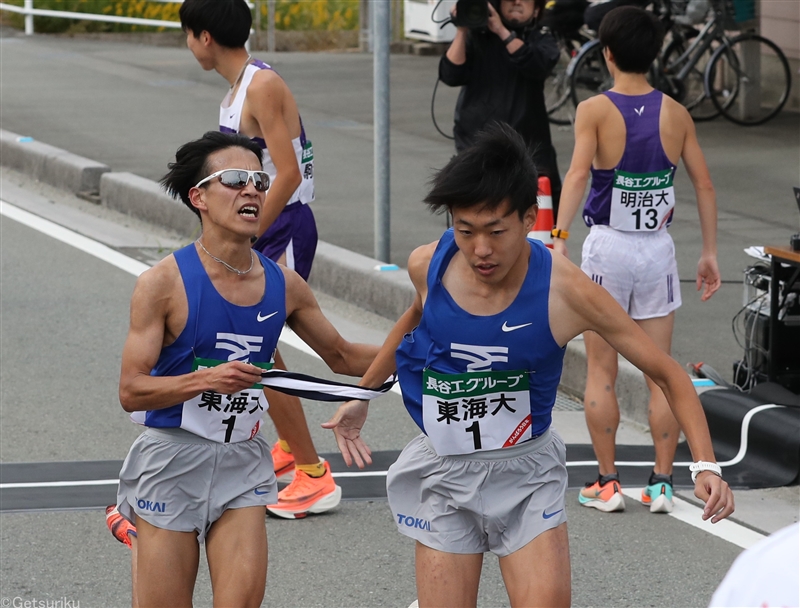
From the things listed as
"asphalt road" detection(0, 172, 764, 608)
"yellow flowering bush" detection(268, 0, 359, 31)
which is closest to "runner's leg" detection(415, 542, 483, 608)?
"asphalt road" detection(0, 172, 764, 608)

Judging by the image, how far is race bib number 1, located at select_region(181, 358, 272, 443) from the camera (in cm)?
386

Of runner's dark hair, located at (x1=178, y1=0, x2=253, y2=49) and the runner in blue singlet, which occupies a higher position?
runner's dark hair, located at (x1=178, y1=0, x2=253, y2=49)

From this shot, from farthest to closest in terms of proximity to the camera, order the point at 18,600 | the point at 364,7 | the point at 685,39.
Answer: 1. the point at 364,7
2. the point at 685,39
3. the point at 18,600

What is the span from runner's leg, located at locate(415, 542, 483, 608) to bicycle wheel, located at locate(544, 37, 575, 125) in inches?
470

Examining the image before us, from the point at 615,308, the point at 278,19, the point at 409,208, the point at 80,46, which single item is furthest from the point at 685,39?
the point at 615,308

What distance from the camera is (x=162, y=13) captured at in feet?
81.3

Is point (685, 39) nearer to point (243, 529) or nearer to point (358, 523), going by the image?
point (358, 523)

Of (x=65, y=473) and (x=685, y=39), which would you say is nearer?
(x=65, y=473)

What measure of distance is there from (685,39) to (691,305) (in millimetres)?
8161

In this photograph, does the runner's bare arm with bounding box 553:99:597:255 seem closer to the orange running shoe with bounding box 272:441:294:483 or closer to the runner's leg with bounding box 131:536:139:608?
the orange running shoe with bounding box 272:441:294:483

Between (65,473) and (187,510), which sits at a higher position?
(187,510)

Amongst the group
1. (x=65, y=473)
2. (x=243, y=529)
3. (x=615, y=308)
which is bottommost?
(x=65, y=473)

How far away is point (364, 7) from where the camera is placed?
22.8m

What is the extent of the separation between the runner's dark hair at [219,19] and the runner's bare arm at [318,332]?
5.74 ft
